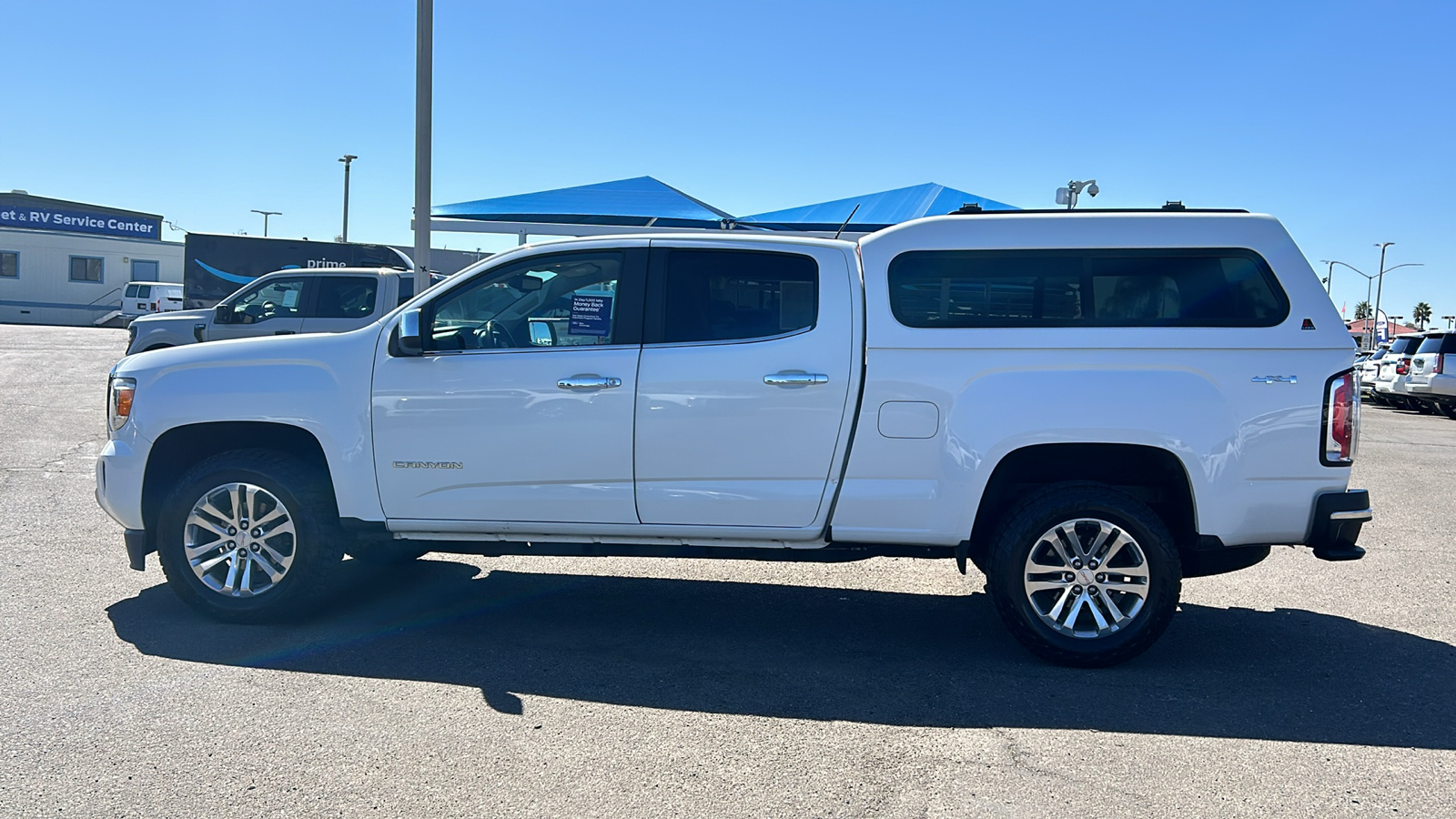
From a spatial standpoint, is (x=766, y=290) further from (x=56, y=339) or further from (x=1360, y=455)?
(x=56, y=339)

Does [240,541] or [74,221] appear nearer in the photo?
[240,541]

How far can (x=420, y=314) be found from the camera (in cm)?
537

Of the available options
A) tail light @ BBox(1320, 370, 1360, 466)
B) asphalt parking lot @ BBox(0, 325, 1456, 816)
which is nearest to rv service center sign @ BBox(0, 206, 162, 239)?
asphalt parking lot @ BBox(0, 325, 1456, 816)

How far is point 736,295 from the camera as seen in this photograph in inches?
208

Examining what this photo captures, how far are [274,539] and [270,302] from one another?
1178cm

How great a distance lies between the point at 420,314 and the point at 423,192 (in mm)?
6130

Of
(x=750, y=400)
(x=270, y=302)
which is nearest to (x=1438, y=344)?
(x=270, y=302)

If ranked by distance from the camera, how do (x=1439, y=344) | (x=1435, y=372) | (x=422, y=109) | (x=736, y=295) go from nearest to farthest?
(x=736, y=295) < (x=422, y=109) < (x=1435, y=372) < (x=1439, y=344)

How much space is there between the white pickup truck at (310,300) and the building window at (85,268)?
33.7m

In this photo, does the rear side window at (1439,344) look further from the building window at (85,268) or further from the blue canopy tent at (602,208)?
the building window at (85,268)

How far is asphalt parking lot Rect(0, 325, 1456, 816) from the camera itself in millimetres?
3643

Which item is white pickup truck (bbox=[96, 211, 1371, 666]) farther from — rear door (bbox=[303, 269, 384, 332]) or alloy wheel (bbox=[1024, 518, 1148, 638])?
rear door (bbox=[303, 269, 384, 332])

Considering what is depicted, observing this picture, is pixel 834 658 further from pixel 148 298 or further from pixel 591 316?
pixel 148 298

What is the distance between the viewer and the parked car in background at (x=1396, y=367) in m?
22.4
